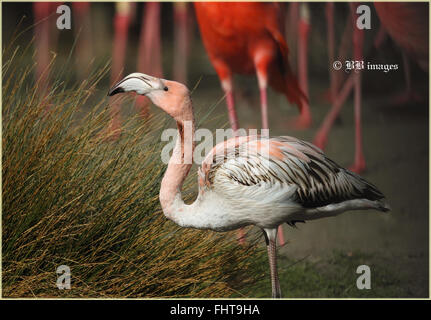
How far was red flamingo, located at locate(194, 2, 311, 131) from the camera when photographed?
3.21 metres

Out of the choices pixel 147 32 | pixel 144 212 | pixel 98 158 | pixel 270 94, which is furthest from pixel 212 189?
pixel 147 32

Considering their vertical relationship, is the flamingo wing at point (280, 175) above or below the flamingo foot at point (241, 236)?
above

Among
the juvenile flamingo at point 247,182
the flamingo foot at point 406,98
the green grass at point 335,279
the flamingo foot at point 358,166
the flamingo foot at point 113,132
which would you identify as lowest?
the green grass at point 335,279

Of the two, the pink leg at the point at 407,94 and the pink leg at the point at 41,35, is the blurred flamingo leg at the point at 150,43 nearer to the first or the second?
the pink leg at the point at 41,35

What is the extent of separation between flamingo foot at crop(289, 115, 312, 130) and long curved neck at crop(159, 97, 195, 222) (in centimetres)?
70

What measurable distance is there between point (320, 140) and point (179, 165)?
3.00 feet

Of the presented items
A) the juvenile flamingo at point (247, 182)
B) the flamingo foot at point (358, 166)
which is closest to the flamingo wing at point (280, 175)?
the juvenile flamingo at point (247, 182)

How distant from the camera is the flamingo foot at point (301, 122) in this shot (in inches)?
129

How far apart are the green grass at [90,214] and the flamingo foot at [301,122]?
664 millimetres

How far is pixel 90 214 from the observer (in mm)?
2906

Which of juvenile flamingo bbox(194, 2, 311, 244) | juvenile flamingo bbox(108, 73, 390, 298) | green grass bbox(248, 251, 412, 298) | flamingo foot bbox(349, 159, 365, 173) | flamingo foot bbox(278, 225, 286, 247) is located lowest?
green grass bbox(248, 251, 412, 298)

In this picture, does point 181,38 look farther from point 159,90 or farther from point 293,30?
point 159,90

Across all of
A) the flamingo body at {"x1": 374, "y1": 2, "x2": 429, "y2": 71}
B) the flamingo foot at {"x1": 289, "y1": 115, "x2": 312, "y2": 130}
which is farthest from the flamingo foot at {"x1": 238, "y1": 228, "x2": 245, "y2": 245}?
the flamingo body at {"x1": 374, "y1": 2, "x2": 429, "y2": 71}

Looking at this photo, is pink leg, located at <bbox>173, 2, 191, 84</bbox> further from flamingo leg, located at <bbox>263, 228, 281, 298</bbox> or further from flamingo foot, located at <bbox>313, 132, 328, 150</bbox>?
flamingo leg, located at <bbox>263, 228, 281, 298</bbox>
